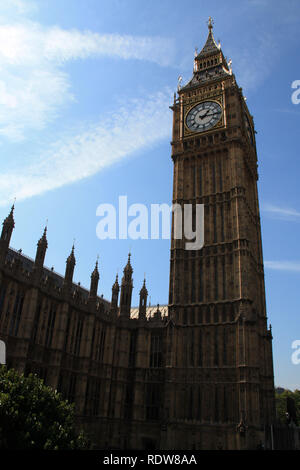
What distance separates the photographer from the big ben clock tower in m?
46.3

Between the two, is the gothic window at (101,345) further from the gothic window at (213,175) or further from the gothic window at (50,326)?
the gothic window at (213,175)

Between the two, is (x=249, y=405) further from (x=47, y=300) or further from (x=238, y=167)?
(x=238, y=167)

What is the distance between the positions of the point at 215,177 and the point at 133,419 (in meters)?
36.6

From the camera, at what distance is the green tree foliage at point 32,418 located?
20.2 m

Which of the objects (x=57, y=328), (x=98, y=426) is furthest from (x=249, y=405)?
(x=57, y=328)

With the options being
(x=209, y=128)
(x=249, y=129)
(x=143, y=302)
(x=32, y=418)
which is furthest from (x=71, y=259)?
(x=249, y=129)

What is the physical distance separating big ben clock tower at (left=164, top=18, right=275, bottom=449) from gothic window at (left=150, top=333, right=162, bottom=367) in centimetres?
275

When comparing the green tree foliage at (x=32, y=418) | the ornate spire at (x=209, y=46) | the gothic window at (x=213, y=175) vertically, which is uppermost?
the ornate spire at (x=209, y=46)

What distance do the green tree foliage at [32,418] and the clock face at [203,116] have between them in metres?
50.6

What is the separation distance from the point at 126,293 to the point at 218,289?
1334 cm

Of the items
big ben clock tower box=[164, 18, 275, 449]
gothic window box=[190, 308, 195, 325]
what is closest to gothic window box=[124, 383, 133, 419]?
big ben clock tower box=[164, 18, 275, 449]

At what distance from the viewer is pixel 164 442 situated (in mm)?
46562

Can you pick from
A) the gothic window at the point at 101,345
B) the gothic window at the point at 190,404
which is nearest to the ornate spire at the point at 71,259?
the gothic window at the point at 101,345

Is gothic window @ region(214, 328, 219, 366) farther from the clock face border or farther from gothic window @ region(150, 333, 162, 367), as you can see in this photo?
the clock face border
